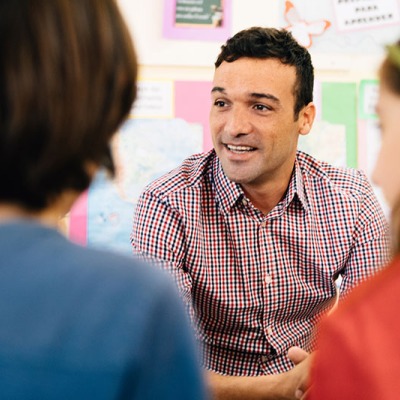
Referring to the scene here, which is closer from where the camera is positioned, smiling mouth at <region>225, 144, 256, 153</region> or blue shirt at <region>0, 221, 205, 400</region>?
blue shirt at <region>0, 221, 205, 400</region>

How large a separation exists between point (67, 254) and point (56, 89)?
0.46ft

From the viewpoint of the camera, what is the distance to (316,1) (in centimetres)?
195

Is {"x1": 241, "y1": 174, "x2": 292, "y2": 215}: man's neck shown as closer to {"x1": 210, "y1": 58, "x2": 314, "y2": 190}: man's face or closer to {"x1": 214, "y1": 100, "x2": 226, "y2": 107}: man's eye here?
{"x1": 210, "y1": 58, "x2": 314, "y2": 190}: man's face

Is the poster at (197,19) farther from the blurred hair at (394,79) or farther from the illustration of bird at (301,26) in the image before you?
the blurred hair at (394,79)

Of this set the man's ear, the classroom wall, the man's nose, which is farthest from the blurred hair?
the classroom wall

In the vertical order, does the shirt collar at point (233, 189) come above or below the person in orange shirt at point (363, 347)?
below

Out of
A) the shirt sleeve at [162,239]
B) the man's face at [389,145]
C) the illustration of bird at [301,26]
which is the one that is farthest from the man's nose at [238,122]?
the man's face at [389,145]

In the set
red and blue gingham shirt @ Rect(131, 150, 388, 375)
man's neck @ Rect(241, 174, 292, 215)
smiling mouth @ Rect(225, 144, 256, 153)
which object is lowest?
red and blue gingham shirt @ Rect(131, 150, 388, 375)

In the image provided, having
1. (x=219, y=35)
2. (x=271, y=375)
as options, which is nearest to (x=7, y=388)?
(x=271, y=375)

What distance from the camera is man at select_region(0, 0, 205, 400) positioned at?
0.43 m

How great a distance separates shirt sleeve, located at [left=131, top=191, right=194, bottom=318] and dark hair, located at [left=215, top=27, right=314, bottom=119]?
0.46 meters

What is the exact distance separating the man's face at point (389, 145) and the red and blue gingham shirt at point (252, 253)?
73 cm

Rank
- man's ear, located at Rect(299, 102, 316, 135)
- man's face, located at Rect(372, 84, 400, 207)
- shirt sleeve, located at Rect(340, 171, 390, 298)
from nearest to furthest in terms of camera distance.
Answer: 1. man's face, located at Rect(372, 84, 400, 207)
2. shirt sleeve, located at Rect(340, 171, 390, 298)
3. man's ear, located at Rect(299, 102, 316, 135)

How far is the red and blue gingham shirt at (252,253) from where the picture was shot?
1.43 metres
